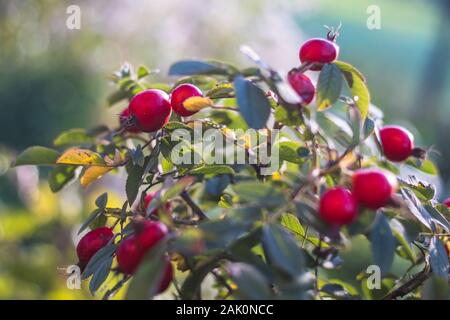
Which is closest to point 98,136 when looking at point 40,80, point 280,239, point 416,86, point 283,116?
point 283,116

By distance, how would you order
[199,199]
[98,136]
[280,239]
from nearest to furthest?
[280,239] → [199,199] → [98,136]

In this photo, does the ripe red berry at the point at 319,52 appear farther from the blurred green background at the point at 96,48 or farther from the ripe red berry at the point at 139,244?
the blurred green background at the point at 96,48

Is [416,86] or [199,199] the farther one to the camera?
[416,86]

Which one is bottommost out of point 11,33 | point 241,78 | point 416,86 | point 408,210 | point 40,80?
point 416,86

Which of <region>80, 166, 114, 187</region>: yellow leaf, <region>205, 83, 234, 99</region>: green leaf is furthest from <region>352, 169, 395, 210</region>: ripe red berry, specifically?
<region>80, 166, 114, 187</region>: yellow leaf

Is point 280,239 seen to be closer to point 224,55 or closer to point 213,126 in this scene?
point 213,126

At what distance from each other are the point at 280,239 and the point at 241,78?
17 centimetres

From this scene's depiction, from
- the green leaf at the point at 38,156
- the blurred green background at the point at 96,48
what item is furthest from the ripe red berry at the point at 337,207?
the blurred green background at the point at 96,48

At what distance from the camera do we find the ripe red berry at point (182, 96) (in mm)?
751

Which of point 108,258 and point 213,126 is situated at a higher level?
point 213,126

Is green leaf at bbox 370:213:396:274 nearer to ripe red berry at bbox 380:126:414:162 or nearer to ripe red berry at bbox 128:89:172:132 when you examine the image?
ripe red berry at bbox 380:126:414:162

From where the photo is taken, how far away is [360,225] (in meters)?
0.59

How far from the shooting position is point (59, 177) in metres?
0.95

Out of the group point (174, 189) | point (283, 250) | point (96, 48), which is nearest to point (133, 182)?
point (174, 189)
